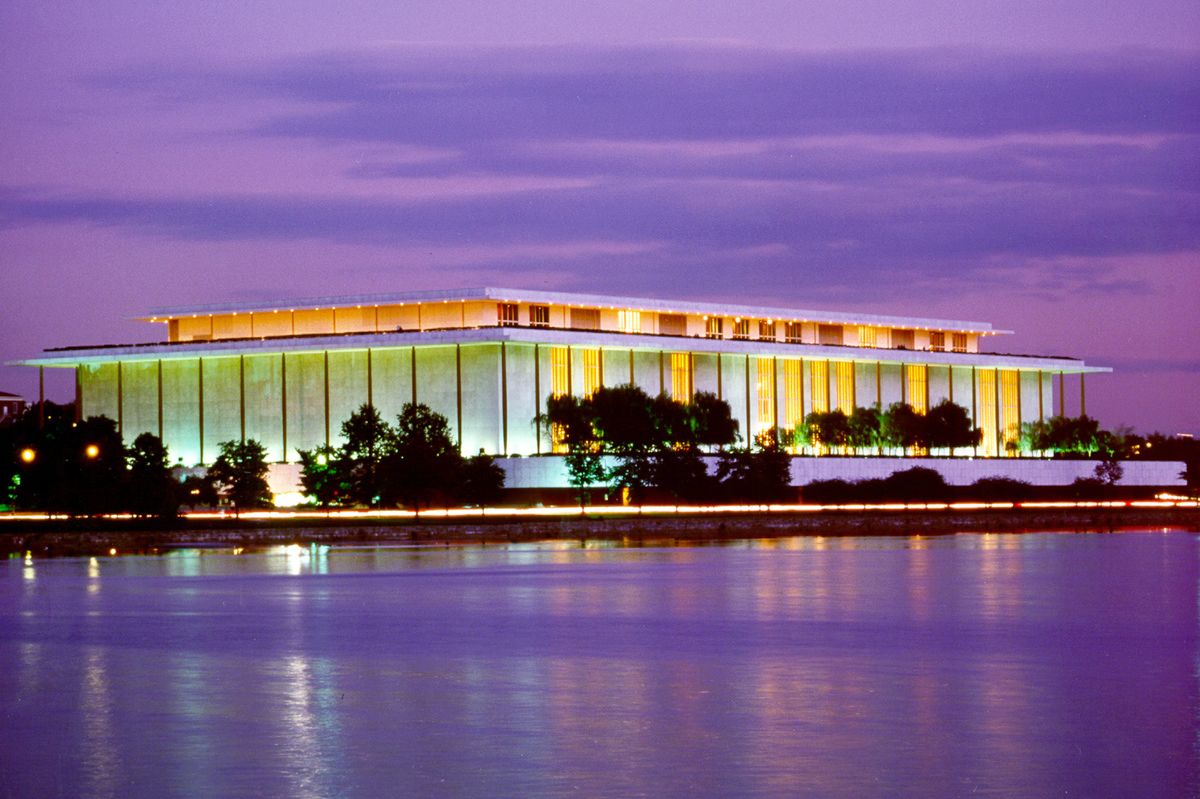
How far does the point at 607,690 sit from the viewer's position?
1992 centimetres

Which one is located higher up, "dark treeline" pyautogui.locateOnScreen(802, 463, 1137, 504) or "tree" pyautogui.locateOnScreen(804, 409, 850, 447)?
"tree" pyautogui.locateOnScreen(804, 409, 850, 447)

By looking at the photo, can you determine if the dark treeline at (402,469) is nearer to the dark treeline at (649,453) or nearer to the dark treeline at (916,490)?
the dark treeline at (649,453)

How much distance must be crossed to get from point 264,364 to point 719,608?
8766 cm

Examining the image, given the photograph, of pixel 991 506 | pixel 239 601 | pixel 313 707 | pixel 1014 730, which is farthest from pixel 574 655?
pixel 991 506

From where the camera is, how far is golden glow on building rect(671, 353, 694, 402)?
120 m

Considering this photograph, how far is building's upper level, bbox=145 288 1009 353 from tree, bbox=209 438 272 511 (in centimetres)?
1557

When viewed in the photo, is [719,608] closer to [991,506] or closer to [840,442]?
[991,506]

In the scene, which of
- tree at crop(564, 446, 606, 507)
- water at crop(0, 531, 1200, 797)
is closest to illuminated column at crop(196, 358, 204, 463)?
tree at crop(564, 446, 606, 507)


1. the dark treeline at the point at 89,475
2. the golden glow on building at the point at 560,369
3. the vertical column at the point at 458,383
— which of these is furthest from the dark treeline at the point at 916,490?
the dark treeline at the point at 89,475

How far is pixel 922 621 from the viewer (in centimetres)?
2848

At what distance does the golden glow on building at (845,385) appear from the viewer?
13100 cm

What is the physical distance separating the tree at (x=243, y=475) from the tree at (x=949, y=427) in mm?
44972

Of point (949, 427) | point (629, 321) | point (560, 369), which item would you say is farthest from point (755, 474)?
point (949, 427)

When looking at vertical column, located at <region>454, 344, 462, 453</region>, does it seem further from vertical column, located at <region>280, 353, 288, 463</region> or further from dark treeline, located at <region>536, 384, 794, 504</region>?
vertical column, located at <region>280, 353, 288, 463</region>
